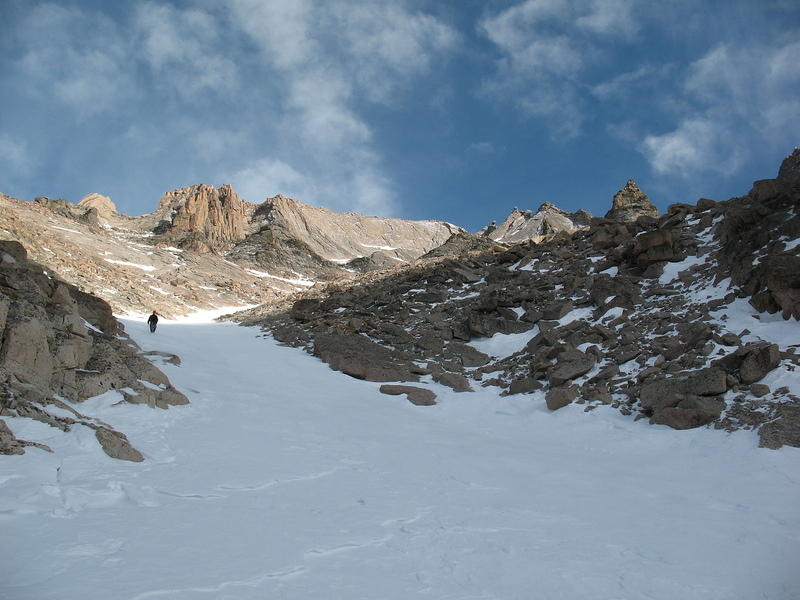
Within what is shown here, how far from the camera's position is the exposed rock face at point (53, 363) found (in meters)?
7.86

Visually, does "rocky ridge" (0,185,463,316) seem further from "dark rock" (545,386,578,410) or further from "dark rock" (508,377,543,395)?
"dark rock" (545,386,578,410)

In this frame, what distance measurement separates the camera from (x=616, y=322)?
1820 centimetres

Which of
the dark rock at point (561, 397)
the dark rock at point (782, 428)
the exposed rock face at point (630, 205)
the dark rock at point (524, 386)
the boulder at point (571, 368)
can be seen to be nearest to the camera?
the dark rock at point (782, 428)

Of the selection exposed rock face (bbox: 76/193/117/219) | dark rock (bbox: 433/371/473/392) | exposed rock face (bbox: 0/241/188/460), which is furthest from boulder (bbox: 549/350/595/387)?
exposed rock face (bbox: 76/193/117/219)

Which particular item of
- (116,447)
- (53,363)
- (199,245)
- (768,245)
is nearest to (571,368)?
(768,245)

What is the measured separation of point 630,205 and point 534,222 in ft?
275

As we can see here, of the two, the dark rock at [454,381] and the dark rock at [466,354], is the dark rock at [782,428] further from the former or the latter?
the dark rock at [466,354]

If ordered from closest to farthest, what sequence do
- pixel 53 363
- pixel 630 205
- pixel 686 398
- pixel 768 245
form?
pixel 53 363 < pixel 686 398 < pixel 768 245 < pixel 630 205

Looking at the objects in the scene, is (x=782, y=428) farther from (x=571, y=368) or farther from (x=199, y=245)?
(x=199, y=245)

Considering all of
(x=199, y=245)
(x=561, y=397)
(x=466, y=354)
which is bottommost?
(x=561, y=397)

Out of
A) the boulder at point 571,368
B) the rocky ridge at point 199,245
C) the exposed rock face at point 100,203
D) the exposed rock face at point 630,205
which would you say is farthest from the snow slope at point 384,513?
the exposed rock face at point 100,203

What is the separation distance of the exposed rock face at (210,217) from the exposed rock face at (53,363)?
109 m

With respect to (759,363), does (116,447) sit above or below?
below

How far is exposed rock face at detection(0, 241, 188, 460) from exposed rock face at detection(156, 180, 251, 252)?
109106 mm
